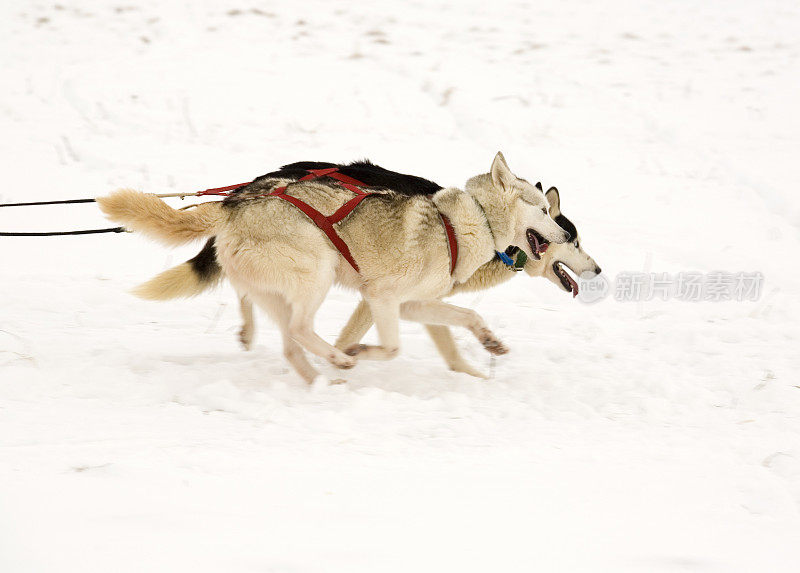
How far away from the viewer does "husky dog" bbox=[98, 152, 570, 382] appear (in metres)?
3.94

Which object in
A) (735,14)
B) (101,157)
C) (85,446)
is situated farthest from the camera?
(735,14)

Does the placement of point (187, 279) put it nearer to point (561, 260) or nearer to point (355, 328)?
point (355, 328)

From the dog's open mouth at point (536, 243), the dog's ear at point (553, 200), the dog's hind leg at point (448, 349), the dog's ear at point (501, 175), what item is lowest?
the dog's hind leg at point (448, 349)

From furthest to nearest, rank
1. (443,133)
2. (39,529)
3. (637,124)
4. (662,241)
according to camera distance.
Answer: (637,124)
(443,133)
(662,241)
(39,529)

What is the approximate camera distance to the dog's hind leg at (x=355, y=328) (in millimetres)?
4793

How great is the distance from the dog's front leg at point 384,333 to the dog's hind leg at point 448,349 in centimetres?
55

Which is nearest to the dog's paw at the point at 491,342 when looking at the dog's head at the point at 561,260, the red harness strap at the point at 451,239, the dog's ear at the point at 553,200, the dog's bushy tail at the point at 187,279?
the red harness strap at the point at 451,239

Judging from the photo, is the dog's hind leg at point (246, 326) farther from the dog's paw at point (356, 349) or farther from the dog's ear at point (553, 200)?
the dog's ear at point (553, 200)

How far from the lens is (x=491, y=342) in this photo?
4422mm

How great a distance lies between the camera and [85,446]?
2.92 meters

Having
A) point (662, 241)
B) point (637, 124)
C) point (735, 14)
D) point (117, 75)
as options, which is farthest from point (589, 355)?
point (735, 14)

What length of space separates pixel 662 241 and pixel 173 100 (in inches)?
249

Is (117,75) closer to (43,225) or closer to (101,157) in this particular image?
(101,157)

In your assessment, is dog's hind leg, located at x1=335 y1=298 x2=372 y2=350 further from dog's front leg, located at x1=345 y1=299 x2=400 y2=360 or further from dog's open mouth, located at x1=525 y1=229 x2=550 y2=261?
Result: dog's open mouth, located at x1=525 y1=229 x2=550 y2=261
